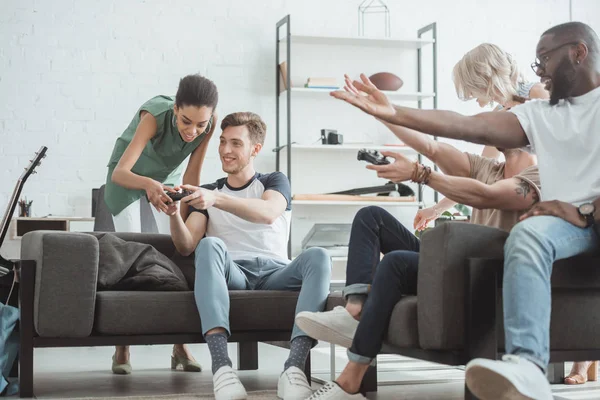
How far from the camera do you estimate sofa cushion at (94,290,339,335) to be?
2.72 metres

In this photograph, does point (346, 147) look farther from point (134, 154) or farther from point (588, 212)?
point (588, 212)

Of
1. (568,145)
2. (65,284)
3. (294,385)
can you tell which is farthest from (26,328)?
(568,145)

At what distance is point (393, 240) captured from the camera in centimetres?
252

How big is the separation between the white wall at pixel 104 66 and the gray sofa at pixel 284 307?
8.14 ft

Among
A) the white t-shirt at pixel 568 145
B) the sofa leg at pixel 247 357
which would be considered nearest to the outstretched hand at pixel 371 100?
the white t-shirt at pixel 568 145

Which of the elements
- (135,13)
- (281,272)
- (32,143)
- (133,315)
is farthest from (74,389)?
(135,13)

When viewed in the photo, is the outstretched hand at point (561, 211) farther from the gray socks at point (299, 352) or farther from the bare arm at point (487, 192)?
the gray socks at point (299, 352)

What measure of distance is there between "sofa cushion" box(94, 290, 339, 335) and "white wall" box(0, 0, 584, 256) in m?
2.91

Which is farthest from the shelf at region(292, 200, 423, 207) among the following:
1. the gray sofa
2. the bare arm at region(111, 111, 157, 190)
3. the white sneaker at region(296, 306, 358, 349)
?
the white sneaker at region(296, 306, 358, 349)

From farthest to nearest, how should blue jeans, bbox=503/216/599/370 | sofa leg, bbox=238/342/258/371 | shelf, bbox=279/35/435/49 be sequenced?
1. shelf, bbox=279/35/435/49
2. sofa leg, bbox=238/342/258/371
3. blue jeans, bbox=503/216/599/370

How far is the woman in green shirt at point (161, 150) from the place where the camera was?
3150 mm

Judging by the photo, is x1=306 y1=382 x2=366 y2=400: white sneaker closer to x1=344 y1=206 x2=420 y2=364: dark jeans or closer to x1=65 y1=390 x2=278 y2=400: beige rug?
x1=344 y1=206 x2=420 y2=364: dark jeans

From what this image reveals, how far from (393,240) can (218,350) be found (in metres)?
0.63

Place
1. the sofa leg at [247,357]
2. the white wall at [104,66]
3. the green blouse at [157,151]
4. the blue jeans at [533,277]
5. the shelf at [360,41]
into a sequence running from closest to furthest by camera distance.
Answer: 1. the blue jeans at [533,277]
2. the green blouse at [157,151]
3. the sofa leg at [247,357]
4. the white wall at [104,66]
5. the shelf at [360,41]
